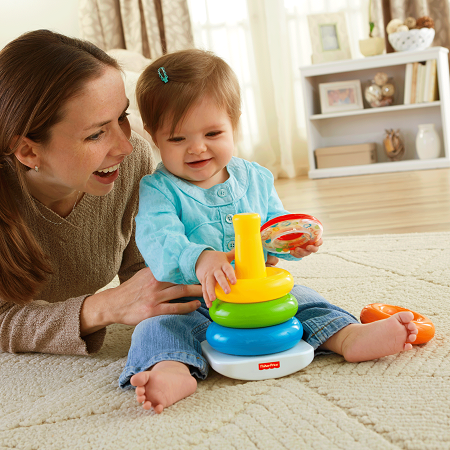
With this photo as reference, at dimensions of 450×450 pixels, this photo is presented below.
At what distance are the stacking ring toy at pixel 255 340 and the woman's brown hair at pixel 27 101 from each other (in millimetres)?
404

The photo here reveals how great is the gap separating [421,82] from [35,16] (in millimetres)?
2656

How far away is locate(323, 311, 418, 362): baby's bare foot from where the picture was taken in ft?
2.62

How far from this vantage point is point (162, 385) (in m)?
0.73

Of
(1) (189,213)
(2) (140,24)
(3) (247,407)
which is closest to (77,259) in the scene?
(1) (189,213)

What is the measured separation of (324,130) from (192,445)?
3301mm

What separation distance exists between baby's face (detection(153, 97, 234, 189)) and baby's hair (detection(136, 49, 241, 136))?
0.05ft

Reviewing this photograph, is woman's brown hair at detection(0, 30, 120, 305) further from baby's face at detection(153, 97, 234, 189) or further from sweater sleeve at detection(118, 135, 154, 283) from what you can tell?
sweater sleeve at detection(118, 135, 154, 283)

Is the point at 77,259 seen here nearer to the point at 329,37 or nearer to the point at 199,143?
the point at 199,143

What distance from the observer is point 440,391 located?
70cm

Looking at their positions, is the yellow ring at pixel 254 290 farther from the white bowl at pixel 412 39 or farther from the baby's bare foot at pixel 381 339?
the white bowl at pixel 412 39

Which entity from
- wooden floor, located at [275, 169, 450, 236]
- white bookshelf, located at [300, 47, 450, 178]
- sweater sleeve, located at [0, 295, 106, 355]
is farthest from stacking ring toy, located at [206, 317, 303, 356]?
white bookshelf, located at [300, 47, 450, 178]

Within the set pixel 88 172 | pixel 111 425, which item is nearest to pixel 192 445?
pixel 111 425

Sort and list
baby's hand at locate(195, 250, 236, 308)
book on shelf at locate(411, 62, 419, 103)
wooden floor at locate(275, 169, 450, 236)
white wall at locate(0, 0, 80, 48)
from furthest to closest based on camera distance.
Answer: white wall at locate(0, 0, 80, 48) < book on shelf at locate(411, 62, 419, 103) < wooden floor at locate(275, 169, 450, 236) < baby's hand at locate(195, 250, 236, 308)

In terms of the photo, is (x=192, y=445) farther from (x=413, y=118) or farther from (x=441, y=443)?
(x=413, y=118)
